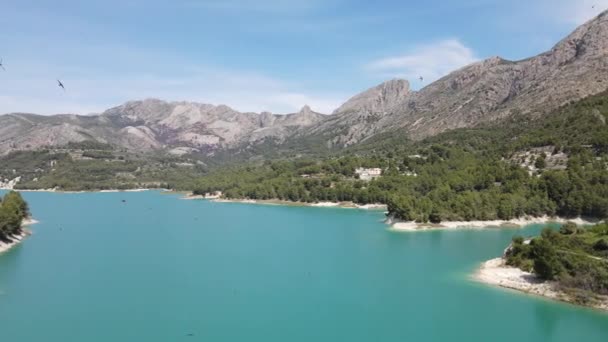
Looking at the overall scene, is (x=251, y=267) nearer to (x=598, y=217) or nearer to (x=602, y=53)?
(x=598, y=217)

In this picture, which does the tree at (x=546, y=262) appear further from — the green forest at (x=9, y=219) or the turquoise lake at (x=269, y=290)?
the green forest at (x=9, y=219)

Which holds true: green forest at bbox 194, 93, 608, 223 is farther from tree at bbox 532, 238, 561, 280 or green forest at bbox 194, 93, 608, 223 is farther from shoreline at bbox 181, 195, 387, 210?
tree at bbox 532, 238, 561, 280

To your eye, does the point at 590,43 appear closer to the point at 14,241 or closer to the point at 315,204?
the point at 315,204

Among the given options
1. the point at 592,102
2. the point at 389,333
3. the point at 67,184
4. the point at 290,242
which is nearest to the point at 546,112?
the point at 592,102

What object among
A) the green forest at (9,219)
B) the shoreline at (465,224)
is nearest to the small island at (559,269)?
the shoreline at (465,224)

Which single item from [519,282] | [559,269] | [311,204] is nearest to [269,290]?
[519,282]

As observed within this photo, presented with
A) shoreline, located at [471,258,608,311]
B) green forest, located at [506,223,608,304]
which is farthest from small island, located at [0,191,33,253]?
green forest, located at [506,223,608,304]
